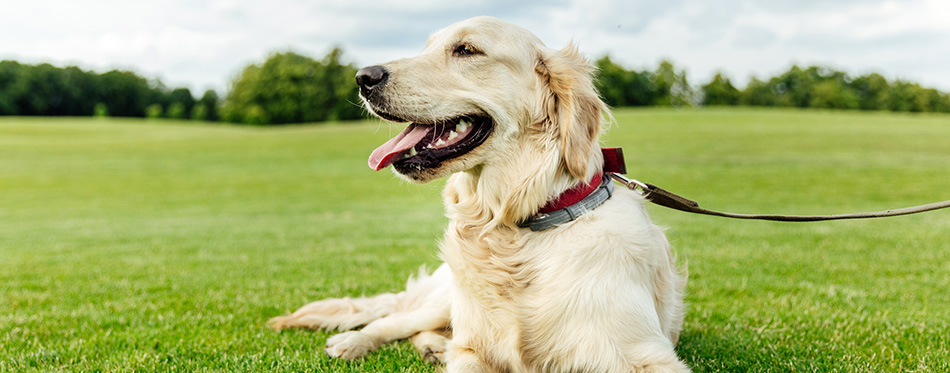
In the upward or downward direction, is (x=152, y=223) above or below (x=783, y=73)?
below

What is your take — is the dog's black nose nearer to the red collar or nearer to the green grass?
the green grass

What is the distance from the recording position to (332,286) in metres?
6.14

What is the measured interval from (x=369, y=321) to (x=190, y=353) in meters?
1.16

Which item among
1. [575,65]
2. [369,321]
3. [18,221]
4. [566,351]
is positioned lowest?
[18,221]

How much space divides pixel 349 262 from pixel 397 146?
4.96 meters

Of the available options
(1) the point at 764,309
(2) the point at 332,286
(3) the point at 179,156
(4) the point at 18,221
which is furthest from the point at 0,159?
(1) the point at 764,309

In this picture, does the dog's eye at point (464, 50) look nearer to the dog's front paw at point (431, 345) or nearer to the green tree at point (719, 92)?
the dog's front paw at point (431, 345)

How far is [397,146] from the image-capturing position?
9.96 feet

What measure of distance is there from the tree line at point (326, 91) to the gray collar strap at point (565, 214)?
216 ft

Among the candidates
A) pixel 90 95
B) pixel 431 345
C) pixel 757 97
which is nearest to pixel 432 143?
pixel 431 345

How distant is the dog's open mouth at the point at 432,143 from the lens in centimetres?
293

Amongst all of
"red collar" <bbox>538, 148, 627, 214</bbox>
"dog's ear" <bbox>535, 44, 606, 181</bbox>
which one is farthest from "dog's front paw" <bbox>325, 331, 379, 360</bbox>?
"dog's ear" <bbox>535, 44, 606, 181</bbox>

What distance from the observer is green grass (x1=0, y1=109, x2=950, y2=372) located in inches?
148

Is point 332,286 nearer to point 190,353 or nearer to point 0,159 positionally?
point 190,353
